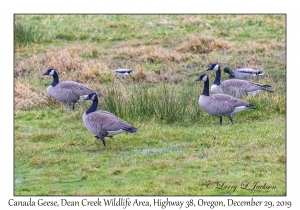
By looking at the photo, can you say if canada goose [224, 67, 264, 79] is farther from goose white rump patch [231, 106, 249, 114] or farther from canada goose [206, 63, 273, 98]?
goose white rump patch [231, 106, 249, 114]

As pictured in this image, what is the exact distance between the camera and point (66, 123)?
13547mm

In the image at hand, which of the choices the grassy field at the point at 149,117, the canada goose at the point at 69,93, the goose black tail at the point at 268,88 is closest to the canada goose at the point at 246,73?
the grassy field at the point at 149,117

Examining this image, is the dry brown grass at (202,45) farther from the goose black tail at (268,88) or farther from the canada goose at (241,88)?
the canada goose at (241,88)

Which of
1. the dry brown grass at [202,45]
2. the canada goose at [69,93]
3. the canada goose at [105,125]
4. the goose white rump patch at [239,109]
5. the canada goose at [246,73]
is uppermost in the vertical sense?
the dry brown grass at [202,45]

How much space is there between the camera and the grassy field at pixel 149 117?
387 inches

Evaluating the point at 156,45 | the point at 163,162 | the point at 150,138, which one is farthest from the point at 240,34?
the point at 163,162

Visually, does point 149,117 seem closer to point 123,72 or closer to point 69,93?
point 69,93

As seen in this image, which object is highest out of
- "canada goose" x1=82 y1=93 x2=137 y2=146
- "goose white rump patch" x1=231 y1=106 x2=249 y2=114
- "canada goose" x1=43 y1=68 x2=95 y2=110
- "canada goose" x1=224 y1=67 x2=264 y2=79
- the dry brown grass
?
the dry brown grass

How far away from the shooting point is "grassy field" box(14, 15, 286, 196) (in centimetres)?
984

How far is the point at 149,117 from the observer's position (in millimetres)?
13156

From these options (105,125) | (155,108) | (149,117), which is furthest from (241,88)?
(105,125)

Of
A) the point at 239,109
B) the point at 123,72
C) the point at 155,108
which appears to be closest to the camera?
the point at 239,109

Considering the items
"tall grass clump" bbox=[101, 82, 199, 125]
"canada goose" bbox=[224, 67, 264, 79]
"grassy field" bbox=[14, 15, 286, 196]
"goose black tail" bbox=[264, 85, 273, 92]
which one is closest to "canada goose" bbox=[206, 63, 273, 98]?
"goose black tail" bbox=[264, 85, 273, 92]

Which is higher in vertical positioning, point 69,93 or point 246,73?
point 246,73
